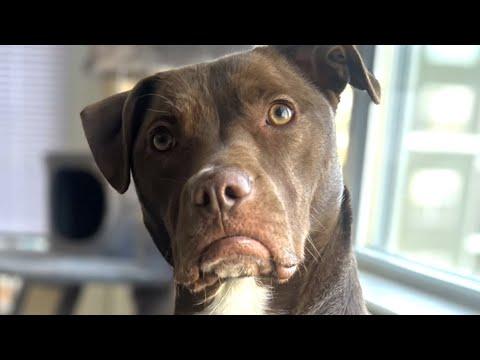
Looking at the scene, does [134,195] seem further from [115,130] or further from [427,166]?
[427,166]

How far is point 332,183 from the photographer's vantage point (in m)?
0.68

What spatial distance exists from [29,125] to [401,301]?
65 cm

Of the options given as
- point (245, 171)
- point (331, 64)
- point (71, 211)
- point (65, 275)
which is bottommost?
point (65, 275)

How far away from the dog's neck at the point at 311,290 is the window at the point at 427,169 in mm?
48

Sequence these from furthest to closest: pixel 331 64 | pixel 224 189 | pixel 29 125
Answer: pixel 29 125 → pixel 331 64 → pixel 224 189

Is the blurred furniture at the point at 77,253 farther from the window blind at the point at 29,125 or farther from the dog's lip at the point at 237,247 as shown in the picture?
the dog's lip at the point at 237,247

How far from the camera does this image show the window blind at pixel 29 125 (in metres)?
0.76

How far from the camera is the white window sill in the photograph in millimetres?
735

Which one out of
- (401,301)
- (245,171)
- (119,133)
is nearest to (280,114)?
(245,171)

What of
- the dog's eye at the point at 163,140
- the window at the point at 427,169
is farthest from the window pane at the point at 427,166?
the dog's eye at the point at 163,140

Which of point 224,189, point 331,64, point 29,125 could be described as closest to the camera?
point 224,189

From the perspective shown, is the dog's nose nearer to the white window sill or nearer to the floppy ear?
the floppy ear

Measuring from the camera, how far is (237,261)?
0.62 meters
